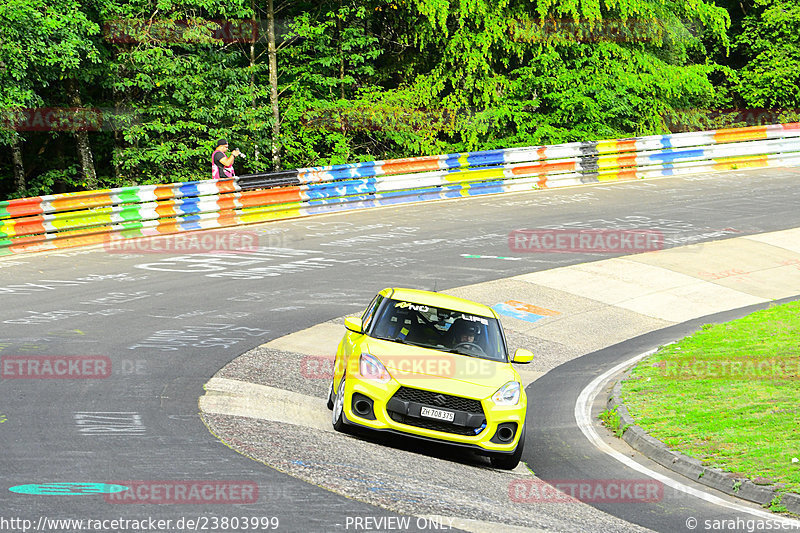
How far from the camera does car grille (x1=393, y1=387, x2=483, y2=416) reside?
Result: 381 inches

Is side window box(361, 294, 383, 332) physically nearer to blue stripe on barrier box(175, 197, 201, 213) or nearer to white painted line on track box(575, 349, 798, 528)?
white painted line on track box(575, 349, 798, 528)

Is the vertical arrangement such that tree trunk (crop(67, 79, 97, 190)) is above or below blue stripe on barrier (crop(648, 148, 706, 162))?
above

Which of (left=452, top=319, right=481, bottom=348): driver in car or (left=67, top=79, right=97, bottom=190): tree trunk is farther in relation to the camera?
(left=67, top=79, right=97, bottom=190): tree trunk

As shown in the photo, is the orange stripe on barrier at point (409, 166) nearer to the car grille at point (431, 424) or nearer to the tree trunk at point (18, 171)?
the tree trunk at point (18, 171)

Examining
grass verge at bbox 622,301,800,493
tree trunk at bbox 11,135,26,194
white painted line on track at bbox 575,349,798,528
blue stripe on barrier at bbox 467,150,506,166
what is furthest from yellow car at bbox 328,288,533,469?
tree trunk at bbox 11,135,26,194

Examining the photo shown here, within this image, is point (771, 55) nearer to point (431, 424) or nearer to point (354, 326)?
point (354, 326)

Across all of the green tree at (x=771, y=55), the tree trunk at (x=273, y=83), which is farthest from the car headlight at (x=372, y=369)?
the green tree at (x=771, y=55)

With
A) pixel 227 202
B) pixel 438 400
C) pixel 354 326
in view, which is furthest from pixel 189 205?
pixel 438 400

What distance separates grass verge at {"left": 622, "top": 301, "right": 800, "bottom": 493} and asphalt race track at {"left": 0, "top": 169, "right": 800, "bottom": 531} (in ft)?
2.98

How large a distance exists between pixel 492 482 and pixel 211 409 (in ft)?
10.4

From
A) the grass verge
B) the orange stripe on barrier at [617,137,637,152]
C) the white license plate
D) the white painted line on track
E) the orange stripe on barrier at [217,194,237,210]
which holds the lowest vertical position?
the white painted line on track

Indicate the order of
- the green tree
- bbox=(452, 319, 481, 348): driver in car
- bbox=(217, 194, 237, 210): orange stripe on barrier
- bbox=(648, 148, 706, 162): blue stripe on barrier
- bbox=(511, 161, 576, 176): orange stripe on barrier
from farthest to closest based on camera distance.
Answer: the green tree, bbox=(648, 148, 706, 162): blue stripe on barrier, bbox=(511, 161, 576, 176): orange stripe on barrier, bbox=(217, 194, 237, 210): orange stripe on barrier, bbox=(452, 319, 481, 348): driver in car

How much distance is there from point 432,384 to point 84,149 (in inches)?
795

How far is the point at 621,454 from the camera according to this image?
36.2 ft
